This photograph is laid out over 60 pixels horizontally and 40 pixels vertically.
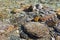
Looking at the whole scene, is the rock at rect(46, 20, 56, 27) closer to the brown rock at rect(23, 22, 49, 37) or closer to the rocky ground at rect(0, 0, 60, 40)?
the rocky ground at rect(0, 0, 60, 40)

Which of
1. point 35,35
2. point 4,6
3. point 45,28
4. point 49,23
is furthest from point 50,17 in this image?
point 4,6

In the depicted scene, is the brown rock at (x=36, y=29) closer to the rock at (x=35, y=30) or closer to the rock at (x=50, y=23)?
the rock at (x=35, y=30)

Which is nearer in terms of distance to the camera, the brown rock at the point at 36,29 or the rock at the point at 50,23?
the brown rock at the point at 36,29

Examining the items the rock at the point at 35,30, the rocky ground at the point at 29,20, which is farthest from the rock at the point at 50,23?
the rock at the point at 35,30

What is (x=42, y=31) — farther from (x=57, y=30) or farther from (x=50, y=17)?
(x=50, y=17)

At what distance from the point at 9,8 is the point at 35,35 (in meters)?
1.93

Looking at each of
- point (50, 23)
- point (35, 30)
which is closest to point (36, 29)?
point (35, 30)

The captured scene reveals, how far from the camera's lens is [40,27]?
5598 millimetres

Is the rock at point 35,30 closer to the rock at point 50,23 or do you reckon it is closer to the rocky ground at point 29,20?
the rocky ground at point 29,20

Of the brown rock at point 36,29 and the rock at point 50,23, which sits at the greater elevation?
the brown rock at point 36,29

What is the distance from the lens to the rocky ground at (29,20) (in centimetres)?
542

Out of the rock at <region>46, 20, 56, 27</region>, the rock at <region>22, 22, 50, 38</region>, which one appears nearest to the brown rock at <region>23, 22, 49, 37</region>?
the rock at <region>22, 22, 50, 38</region>

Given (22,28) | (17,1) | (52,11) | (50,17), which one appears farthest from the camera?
(17,1)

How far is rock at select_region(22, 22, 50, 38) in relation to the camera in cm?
537
